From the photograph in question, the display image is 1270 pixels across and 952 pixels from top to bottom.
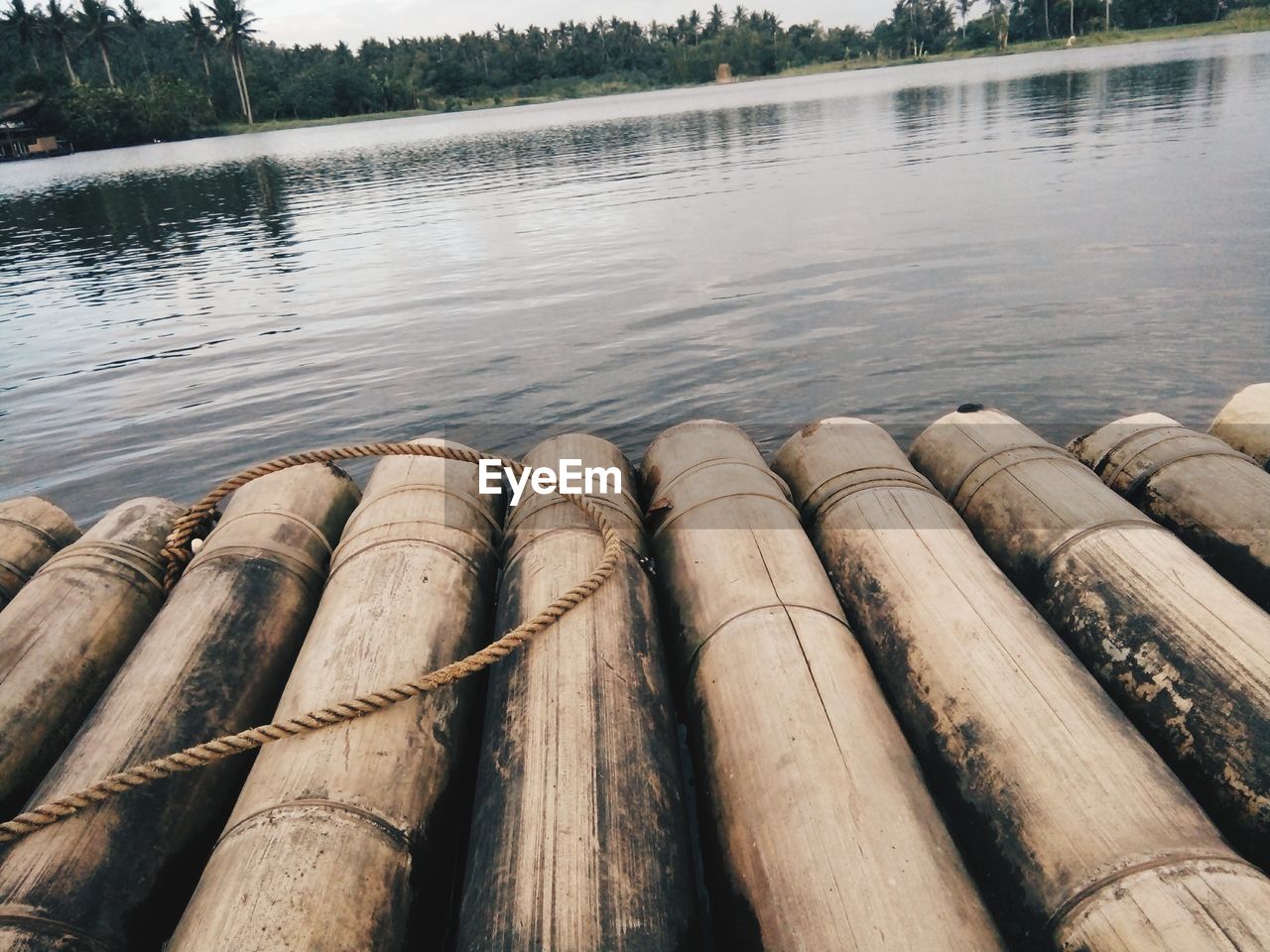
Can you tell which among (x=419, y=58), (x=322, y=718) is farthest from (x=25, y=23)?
(x=322, y=718)

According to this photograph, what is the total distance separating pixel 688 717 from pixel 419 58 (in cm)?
17096

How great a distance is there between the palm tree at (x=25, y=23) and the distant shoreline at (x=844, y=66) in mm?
33178

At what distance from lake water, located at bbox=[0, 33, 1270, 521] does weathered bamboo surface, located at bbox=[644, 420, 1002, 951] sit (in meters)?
4.74

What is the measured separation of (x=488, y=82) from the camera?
494ft

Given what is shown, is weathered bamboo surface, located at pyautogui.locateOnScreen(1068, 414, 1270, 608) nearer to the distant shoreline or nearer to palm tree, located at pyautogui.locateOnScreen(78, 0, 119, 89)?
the distant shoreline

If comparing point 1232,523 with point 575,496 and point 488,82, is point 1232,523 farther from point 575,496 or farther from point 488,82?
point 488,82

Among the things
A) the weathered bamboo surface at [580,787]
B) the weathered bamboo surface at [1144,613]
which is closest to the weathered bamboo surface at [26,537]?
the weathered bamboo surface at [580,787]

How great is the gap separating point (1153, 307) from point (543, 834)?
1150 cm

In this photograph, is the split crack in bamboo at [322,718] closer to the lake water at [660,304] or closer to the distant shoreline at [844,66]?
the lake water at [660,304]

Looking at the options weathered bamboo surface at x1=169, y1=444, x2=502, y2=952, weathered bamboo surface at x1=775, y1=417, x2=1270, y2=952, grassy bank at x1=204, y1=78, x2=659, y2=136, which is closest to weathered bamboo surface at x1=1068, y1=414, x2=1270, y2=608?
weathered bamboo surface at x1=775, y1=417, x2=1270, y2=952

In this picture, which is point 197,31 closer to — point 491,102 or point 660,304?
point 491,102

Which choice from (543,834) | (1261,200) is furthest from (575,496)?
(1261,200)

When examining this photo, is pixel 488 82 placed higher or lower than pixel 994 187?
higher

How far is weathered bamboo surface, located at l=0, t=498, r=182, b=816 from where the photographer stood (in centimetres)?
338
